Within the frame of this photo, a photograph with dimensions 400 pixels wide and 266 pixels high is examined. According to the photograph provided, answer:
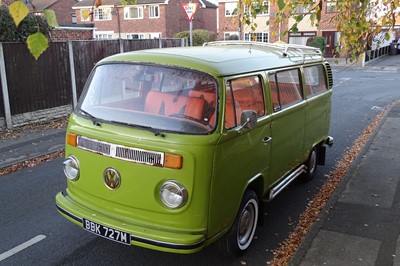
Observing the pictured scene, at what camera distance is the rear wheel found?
22.1ft

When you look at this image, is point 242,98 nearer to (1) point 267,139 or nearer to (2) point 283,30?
(1) point 267,139

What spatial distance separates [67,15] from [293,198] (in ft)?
170

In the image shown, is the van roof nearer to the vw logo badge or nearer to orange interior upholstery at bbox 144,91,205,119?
orange interior upholstery at bbox 144,91,205,119

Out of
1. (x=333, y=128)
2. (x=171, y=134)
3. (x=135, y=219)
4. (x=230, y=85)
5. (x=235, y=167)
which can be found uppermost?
(x=230, y=85)

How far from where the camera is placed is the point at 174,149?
11.6 ft

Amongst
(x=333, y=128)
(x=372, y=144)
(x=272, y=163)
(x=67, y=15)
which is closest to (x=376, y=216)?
(x=272, y=163)

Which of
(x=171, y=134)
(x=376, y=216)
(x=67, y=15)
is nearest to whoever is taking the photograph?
(x=171, y=134)

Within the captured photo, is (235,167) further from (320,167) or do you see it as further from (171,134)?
(320,167)

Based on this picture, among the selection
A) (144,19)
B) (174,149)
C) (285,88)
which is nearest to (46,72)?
(285,88)

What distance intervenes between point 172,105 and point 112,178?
35.8 inches

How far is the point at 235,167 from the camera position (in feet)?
13.0

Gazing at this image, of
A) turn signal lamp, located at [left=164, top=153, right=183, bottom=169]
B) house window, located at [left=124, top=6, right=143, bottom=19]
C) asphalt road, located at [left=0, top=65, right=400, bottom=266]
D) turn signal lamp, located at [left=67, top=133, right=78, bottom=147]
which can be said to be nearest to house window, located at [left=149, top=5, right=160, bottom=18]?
house window, located at [left=124, top=6, right=143, bottom=19]

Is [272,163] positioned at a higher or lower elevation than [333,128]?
higher

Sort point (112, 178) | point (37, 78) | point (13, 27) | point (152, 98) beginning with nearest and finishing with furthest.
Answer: point (112, 178) < point (152, 98) < point (37, 78) < point (13, 27)
